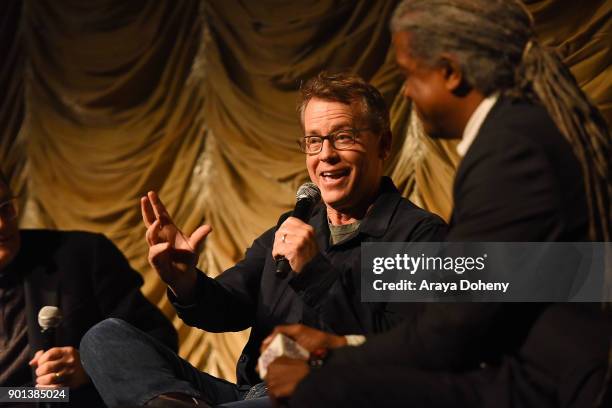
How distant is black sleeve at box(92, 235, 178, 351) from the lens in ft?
8.46

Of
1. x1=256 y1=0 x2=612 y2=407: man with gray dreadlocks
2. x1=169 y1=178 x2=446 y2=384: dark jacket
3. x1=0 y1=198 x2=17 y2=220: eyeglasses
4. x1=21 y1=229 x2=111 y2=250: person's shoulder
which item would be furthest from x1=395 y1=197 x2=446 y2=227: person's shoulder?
x1=0 y1=198 x2=17 y2=220: eyeglasses

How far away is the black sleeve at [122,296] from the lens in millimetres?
2580

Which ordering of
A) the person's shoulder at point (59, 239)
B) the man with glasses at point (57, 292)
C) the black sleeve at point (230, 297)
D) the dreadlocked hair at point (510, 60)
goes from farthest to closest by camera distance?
the person's shoulder at point (59, 239) < the man with glasses at point (57, 292) < the black sleeve at point (230, 297) < the dreadlocked hair at point (510, 60)

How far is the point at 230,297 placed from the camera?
2.32 metres

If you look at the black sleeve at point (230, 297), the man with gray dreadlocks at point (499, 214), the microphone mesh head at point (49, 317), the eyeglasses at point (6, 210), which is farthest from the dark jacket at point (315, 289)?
the eyeglasses at point (6, 210)

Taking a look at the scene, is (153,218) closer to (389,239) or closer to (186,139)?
(389,239)

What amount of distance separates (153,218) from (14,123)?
3.10 metres

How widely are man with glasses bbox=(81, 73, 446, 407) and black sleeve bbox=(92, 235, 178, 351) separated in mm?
299

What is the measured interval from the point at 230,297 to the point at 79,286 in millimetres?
565

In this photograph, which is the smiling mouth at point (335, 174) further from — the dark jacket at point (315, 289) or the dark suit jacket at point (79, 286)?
the dark suit jacket at point (79, 286)

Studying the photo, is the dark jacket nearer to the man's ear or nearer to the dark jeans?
the dark jeans

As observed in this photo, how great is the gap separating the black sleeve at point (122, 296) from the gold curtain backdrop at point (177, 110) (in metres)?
1.79

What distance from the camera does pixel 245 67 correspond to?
14.9 ft

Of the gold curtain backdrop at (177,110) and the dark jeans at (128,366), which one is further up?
the gold curtain backdrop at (177,110)
